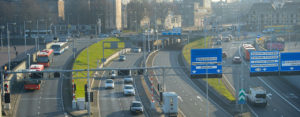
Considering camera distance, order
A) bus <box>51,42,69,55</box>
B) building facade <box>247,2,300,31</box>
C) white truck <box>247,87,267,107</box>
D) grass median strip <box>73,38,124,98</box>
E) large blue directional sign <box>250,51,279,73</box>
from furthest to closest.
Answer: building facade <box>247,2,300,31</box>
bus <box>51,42,69,55</box>
grass median strip <box>73,38,124,98</box>
white truck <box>247,87,267,107</box>
large blue directional sign <box>250,51,279,73</box>

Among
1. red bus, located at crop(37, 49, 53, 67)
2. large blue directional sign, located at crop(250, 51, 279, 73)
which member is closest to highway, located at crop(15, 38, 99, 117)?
red bus, located at crop(37, 49, 53, 67)

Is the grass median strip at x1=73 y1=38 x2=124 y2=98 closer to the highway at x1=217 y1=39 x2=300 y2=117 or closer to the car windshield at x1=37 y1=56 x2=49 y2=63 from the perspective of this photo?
the car windshield at x1=37 y1=56 x2=49 y2=63

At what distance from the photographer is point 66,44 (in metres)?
46.2

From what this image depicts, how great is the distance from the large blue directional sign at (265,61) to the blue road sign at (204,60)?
1851 millimetres

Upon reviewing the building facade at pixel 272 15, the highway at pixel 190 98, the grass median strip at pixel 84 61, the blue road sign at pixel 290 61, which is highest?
the building facade at pixel 272 15

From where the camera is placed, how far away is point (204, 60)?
19359 mm

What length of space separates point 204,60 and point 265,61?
3.17 metres

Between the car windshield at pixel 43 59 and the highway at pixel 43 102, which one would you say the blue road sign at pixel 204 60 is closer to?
the highway at pixel 43 102

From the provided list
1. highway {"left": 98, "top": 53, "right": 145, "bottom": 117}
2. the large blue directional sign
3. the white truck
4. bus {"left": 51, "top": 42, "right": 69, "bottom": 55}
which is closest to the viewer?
the large blue directional sign

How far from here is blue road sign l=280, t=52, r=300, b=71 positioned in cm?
1960

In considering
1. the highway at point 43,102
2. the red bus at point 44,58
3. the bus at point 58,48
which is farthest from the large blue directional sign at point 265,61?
the bus at point 58,48

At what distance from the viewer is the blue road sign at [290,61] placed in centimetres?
1960

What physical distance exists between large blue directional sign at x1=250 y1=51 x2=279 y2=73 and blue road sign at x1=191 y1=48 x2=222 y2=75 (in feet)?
6.07

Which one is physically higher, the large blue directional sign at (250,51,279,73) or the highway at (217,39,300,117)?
the large blue directional sign at (250,51,279,73)
